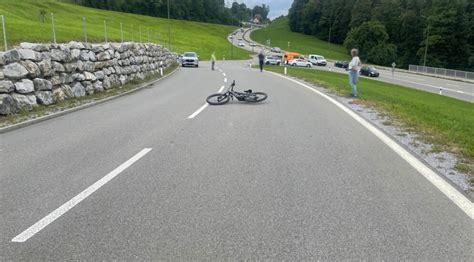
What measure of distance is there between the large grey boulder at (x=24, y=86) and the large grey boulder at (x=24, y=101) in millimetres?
139

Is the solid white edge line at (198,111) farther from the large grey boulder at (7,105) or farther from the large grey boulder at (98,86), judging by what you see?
the large grey boulder at (98,86)

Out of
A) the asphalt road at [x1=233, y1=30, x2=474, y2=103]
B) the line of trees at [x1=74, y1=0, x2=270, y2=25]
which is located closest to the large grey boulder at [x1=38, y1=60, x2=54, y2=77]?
the asphalt road at [x1=233, y1=30, x2=474, y2=103]

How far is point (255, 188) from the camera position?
17.4 ft

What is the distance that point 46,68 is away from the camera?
12.6 metres

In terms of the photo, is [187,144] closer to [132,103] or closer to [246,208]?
[246,208]

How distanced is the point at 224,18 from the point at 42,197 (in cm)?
19281

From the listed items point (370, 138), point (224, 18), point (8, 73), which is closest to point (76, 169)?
point (370, 138)

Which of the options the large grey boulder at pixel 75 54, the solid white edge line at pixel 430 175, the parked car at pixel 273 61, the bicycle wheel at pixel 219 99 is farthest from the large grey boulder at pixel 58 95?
the parked car at pixel 273 61

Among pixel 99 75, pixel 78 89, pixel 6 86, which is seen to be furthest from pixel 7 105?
pixel 99 75

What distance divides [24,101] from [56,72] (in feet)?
7.19

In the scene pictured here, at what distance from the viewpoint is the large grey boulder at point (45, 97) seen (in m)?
12.2

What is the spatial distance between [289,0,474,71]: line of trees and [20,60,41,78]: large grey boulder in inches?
3936

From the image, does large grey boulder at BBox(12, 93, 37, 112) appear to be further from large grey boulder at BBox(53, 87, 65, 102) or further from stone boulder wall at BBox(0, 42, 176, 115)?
large grey boulder at BBox(53, 87, 65, 102)

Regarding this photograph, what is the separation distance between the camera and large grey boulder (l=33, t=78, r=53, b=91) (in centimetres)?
1209
